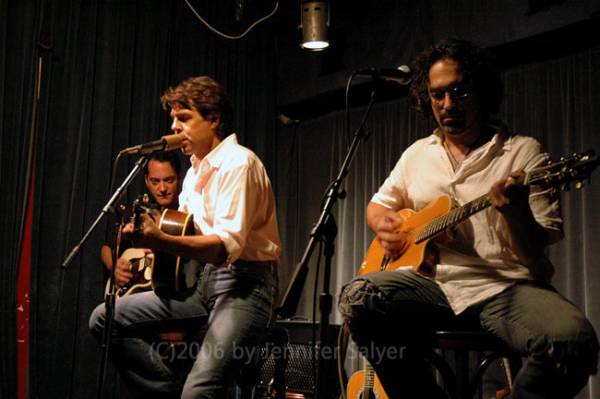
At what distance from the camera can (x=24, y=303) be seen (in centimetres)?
494

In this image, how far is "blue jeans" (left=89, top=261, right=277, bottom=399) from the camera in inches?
107

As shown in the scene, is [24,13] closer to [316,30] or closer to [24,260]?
[24,260]

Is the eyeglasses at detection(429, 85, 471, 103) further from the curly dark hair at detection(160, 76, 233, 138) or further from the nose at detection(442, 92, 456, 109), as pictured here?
the curly dark hair at detection(160, 76, 233, 138)

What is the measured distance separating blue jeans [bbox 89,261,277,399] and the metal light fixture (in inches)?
115

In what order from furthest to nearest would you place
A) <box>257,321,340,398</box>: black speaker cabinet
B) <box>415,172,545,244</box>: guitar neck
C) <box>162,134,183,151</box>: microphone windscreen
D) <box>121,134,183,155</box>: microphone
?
<box>257,321,340,398</box>: black speaker cabinet → <box>162,134,183,151</box>: microphone windscreen → <box>121,134,183,155</box>: microphone → <box>415,172,545,244</box>: guitar neck

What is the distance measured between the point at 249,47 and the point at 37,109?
2.60m

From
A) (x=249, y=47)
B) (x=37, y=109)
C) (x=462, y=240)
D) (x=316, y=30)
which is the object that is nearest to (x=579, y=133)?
(x=316, y=30)

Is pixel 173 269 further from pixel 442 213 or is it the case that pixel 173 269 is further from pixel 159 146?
pixel 442 213

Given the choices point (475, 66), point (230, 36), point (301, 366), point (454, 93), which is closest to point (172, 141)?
point (454, 93)

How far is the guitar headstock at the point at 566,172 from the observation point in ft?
6.87

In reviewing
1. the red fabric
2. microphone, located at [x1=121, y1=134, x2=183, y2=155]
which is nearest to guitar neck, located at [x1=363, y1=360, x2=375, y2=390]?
microphone, located at [x1=121, y1=134, x2=183, y2=155]

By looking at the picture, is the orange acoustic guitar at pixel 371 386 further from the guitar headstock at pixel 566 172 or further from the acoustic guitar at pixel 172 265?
the guitar headstock at pixel 566 172

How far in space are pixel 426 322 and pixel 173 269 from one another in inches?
51.8

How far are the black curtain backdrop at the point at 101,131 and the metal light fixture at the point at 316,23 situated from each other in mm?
1212
